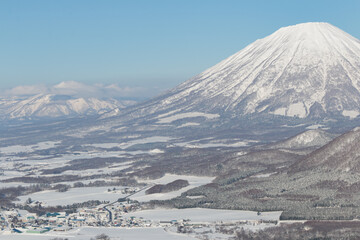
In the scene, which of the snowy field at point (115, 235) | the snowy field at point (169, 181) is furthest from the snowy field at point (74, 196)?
the snowy field at point (115, 235)

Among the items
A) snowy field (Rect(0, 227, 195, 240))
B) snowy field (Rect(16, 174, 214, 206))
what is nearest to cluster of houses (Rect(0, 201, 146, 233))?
snowy field (Rect(0, 227, 195, 240))

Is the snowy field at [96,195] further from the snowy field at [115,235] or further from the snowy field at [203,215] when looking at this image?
the snowy field at [115,235]

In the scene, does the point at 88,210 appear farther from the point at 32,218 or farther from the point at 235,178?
the point at 235,178

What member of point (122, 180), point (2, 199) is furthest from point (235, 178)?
point (2, 199)

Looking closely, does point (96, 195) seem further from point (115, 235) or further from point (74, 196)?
point (115, 235)

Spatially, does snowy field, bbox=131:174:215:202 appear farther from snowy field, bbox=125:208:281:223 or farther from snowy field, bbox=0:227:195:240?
snowy field, bbox=0:227:195:240

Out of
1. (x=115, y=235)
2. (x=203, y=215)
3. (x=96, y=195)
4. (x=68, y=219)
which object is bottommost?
(x=115, y=235)

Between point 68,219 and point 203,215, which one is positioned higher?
point 68,219

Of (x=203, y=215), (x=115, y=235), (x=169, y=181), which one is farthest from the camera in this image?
(x=169, y=181)

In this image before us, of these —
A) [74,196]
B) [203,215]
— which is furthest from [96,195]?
[203,215]
